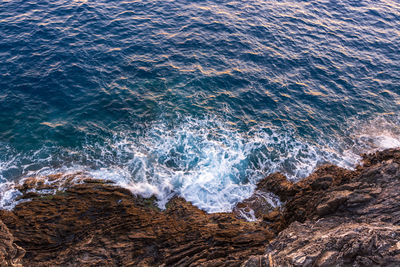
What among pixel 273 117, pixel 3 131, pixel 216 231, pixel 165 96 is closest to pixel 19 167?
pixel 3 131

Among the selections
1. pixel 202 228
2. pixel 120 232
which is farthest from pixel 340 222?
pixel 120 232

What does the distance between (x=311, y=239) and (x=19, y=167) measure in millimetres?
23956

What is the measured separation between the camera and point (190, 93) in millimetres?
29562

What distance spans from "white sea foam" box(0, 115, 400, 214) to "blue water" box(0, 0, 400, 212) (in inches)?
4.8

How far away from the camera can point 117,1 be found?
42.6 meters

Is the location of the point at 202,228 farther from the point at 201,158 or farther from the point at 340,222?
the point at 340,222

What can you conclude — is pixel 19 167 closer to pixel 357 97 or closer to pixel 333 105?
pixel 333 105

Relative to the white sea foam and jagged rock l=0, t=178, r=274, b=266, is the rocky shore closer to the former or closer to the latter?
jagged rock l=0, t=178, r=274, b=266

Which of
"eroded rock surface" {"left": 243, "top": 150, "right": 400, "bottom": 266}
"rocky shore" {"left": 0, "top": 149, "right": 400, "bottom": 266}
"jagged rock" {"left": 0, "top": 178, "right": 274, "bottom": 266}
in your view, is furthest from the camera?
"jagged rock" {"left": 0, "top": 178, "right": 274, "bottom": 266}

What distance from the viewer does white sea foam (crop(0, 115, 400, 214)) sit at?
21.4m

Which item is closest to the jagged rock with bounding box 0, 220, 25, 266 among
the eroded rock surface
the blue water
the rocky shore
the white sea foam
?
the rocky shore

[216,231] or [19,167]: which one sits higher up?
[216,231]

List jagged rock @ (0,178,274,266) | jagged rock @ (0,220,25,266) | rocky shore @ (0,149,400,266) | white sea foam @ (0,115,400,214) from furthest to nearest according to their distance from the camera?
white sea foam @ (0,115,400,214) < jagged rock @ (0,178,274,266) < jagged rock @ (0,220,25,266) < rocky shore @ (0,149,400,266)

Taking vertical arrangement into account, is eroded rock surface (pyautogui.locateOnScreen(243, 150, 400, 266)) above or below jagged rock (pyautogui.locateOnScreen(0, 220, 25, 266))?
above
